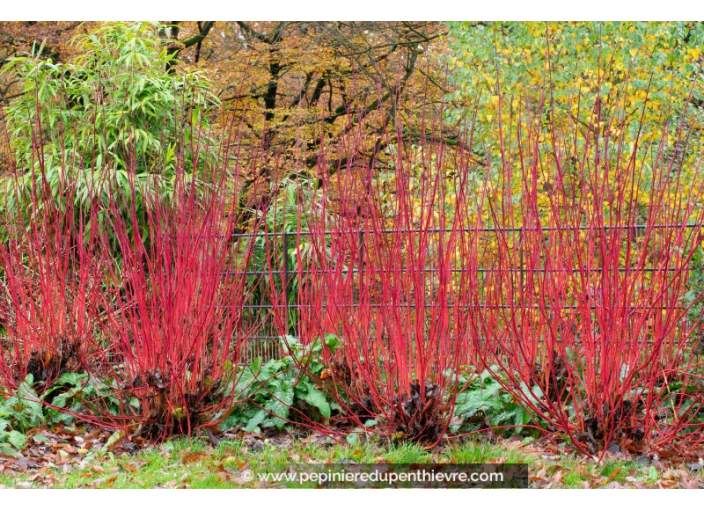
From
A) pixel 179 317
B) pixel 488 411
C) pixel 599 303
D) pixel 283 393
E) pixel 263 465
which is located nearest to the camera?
pixel 599 303

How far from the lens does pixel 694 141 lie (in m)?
6.75

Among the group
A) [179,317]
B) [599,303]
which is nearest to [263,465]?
[179,317]

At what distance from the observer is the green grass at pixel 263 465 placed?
2.98 m

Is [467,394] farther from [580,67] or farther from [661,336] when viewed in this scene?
[580,67]

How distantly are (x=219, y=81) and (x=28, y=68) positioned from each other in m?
4.41

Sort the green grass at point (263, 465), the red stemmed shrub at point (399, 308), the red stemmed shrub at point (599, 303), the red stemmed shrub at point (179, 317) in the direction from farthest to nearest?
the red stemmed shrub at point (179, 317)
the green grass at point (263, 465)
the red stemmed shrub at point (399, 308)
the red stemmed shrub at point (599, 303)

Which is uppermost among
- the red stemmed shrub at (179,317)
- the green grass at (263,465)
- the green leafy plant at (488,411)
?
the red stemmed shrub at (179,317)

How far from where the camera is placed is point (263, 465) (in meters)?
3.15

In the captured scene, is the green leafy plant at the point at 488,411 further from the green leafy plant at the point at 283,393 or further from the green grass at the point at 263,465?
the green leafy plant at the point at 283,393

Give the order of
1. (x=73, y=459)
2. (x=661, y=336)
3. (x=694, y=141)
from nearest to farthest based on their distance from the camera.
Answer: (x=661, y=336), (x=73, y=459), (x=694, y=141)

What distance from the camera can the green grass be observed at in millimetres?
2984

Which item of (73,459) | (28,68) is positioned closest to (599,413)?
(73,459)

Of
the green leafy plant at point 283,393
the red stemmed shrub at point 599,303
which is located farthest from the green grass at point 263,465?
the green leafy plant at point 283,393

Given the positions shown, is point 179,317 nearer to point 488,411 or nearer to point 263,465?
point 263,465
